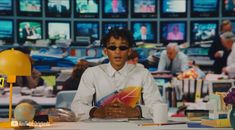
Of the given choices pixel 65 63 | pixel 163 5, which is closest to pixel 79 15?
pixel 65 63

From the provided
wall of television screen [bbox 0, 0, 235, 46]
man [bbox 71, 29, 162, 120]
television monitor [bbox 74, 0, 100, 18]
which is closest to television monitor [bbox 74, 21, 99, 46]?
wall of television screen [bbox 0, 0, 235, 46]

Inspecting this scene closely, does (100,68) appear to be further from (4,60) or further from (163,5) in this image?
(163,5)

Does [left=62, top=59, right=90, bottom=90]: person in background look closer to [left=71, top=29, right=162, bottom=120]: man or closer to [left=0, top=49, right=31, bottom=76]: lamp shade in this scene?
[left=71, top=29, right=162, bottom=120]: man

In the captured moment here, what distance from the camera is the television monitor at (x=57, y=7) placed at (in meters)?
7.58

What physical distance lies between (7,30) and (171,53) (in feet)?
8.24

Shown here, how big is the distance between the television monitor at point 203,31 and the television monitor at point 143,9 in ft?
2.10

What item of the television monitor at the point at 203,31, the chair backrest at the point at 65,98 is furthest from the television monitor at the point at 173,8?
the chair backrest at the point at 65,98

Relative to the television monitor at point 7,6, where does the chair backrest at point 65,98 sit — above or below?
below

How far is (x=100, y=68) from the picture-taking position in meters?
3.61

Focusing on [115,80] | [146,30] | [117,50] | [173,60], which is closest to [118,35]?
[117,50]

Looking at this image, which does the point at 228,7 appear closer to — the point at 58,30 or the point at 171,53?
the point at 171,53

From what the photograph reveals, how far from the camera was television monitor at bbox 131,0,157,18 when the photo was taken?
25.1 feet

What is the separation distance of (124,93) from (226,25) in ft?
12.8

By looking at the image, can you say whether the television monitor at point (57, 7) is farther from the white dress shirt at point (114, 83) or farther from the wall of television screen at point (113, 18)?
the white dress shirt at point (114, 83)
